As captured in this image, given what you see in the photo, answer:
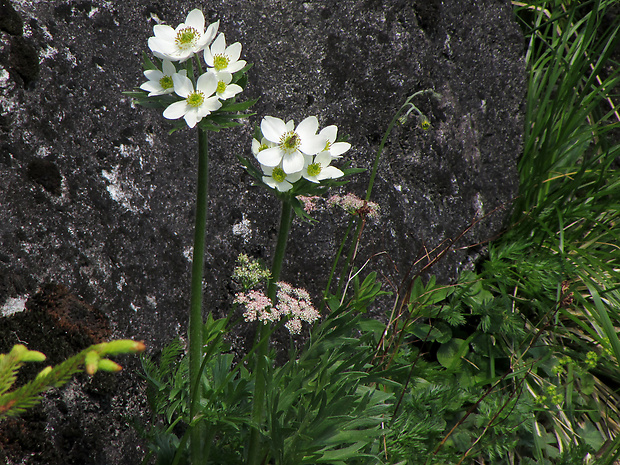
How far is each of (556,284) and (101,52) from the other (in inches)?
103

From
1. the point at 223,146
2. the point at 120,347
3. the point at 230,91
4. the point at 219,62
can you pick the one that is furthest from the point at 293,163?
the point at 223,146

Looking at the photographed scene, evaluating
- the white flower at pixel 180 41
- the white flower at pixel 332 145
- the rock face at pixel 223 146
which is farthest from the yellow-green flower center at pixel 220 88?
the rock face at pixel 223 146

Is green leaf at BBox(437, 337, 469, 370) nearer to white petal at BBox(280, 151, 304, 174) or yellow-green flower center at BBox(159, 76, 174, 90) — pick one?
white petal at BBox(280, 151, 304, 174)

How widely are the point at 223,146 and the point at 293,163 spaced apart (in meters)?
0.90

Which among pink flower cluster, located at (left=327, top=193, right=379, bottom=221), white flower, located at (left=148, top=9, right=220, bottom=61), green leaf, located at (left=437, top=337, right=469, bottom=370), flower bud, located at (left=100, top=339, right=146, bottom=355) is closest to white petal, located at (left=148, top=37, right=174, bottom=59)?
white flower, located at (left=148, top=9, right=220, bottom=61)

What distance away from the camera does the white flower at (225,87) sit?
1.38 meters

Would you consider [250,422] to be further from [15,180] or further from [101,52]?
[101,52]

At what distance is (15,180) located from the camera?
1.69m

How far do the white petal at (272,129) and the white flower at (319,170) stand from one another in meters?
0.11

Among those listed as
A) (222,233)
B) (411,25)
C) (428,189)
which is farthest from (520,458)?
(411,25)

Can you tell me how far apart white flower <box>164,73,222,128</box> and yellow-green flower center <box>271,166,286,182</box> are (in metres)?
0.24

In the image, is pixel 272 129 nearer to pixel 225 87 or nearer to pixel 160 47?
pixel 225 87

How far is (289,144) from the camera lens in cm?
143

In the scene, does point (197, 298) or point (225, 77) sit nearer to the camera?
point (225, 77)
